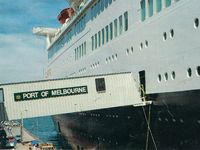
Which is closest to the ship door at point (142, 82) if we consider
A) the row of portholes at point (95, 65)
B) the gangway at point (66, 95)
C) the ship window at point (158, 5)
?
the gangway at point (66, 95)

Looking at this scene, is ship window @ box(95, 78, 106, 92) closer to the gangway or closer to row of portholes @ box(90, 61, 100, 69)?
the gangway

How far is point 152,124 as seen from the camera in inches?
723

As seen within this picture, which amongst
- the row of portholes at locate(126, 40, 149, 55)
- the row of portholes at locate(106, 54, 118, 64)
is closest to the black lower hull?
the row of portholes at locate(126, 40, 149, 55)

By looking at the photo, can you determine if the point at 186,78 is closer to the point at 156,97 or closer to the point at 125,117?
the point at 156,97

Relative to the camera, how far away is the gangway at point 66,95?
65.4 ft

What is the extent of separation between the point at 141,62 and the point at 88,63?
28.5ft

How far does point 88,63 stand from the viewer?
1062 inches

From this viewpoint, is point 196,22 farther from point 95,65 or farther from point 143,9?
point 95,65

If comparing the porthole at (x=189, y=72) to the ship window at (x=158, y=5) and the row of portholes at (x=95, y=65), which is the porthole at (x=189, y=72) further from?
the row of portholes at (x=95, y=65)

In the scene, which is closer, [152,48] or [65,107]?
[152,48]

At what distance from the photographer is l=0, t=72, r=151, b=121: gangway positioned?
1992 centimetres

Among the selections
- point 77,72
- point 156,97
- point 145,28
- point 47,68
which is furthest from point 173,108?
point 47,68

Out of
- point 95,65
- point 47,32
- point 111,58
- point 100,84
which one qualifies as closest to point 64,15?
point 47,32

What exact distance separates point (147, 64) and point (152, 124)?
286 centimetres
